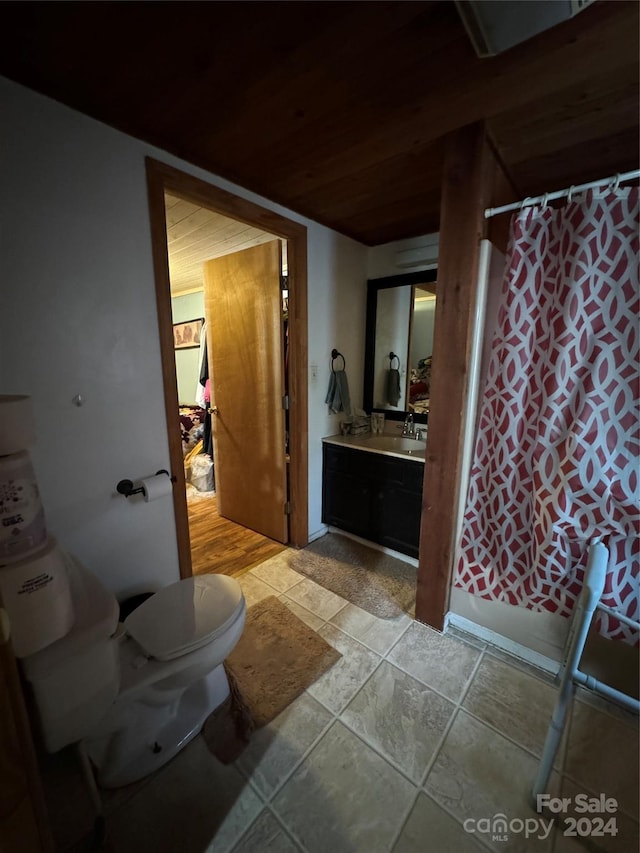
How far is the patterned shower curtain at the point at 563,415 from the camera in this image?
1.13 m

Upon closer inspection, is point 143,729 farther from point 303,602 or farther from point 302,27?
point 302,27

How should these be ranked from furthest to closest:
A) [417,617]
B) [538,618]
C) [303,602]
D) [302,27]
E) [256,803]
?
[303,602] → [417,617] → [538,618] → [256,803] → [302,27]

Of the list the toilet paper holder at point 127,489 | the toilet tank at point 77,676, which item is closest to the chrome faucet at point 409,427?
the toilet paper holder at point 127,489

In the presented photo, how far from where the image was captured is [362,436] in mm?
2590

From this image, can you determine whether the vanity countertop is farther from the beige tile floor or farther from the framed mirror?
the beige tile floor

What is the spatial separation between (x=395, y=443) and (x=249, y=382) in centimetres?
119

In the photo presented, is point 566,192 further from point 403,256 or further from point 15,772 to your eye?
point 15,772

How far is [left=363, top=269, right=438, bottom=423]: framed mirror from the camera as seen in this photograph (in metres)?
2.35

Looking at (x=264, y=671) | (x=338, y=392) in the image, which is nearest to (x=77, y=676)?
(x=264, y=671)

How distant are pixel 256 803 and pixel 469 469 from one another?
1429 mm

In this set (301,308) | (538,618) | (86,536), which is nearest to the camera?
(86,536)

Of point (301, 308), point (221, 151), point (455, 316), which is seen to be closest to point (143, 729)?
point (455, 316)

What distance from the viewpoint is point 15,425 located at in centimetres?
76

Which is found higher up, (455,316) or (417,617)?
(455,316)
